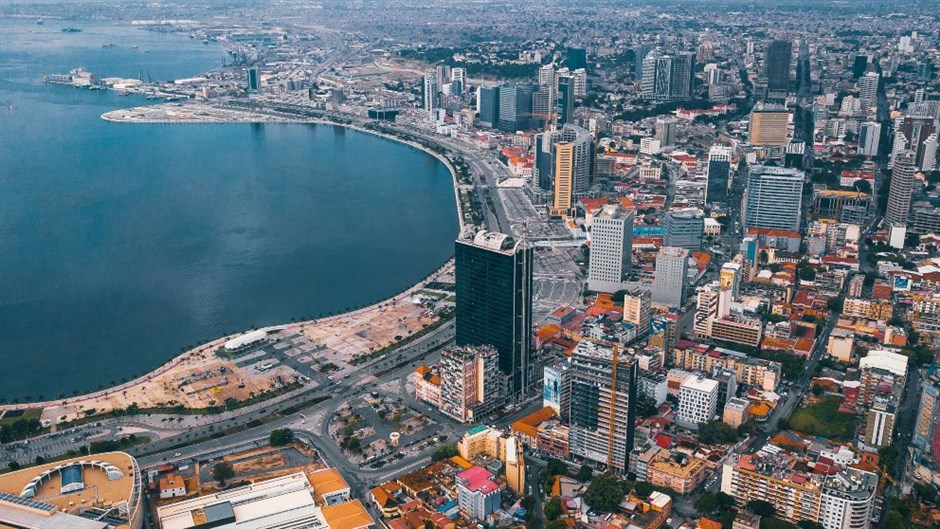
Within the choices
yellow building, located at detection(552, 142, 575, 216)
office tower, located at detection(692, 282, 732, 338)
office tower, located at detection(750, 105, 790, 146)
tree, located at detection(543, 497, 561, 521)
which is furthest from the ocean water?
office tower, located at detection(750, 105, 790, 146)

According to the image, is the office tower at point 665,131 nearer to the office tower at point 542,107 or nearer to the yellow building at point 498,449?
the office tower at point 542,107

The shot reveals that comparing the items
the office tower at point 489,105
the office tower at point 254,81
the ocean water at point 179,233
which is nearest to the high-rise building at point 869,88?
the office tower at point 489,105

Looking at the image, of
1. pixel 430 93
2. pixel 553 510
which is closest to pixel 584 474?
pixel 553 510

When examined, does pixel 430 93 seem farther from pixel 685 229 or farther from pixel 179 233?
pixel 685 229

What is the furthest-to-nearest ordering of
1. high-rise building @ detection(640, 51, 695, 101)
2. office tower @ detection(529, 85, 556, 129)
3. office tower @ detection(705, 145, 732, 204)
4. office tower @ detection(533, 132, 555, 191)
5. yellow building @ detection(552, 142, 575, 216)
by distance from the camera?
high-rise building @ detection(640, 51, 695, 101) → office tower @ detection(529, 85, 556, 129) → office tower @ detection(533, 132, 555, 191) → office tower @ detection(705, 145, 732, 204) → yellow building @ detection(552, 142, 575, 216)

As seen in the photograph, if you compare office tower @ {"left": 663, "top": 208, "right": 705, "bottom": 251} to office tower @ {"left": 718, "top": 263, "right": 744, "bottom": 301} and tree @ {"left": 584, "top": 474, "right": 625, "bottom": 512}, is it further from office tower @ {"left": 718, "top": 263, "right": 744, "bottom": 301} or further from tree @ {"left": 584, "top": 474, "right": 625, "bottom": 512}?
tree @ {"left": 584, "top": 474, "right": 625, "bottom": 512}

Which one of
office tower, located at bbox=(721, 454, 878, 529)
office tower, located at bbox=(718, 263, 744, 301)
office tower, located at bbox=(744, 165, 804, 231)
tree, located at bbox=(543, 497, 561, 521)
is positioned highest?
office tower, located at bbox=(744, 165, 804, 231)

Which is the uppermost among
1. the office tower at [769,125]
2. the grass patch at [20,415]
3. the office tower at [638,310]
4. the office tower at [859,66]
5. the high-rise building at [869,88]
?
the office tower at [859,66]
